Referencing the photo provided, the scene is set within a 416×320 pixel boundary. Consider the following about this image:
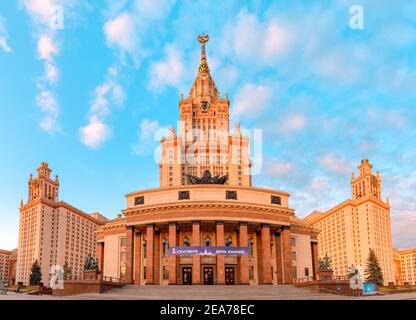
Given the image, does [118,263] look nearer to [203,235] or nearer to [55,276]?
[203,235]

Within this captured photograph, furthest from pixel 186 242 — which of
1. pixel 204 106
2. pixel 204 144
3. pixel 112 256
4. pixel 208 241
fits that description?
pixel 204 106

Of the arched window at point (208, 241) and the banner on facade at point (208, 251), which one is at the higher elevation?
the arched window at point (208, 241)

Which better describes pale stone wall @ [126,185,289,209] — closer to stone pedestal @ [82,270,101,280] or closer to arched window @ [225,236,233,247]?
arched window @ [225,236,233,247]

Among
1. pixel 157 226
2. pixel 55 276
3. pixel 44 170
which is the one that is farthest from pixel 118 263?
pixel 44 170

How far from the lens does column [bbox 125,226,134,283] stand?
187 ft

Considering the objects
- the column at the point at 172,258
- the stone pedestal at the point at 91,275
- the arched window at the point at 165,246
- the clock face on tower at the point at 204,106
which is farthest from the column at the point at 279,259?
the clock face on tower at the point at 204,106

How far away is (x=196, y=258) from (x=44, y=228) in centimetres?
12410

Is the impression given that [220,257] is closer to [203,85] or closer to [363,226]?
[203,85]

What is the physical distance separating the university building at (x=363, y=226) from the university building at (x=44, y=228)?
101m

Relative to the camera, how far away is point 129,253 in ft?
188

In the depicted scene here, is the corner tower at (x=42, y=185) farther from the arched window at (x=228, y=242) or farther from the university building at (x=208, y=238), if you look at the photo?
the arched window at (x=228, y=242)

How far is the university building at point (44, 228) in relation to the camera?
160 metres

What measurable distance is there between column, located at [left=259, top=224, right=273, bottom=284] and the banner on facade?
3.49 meters
